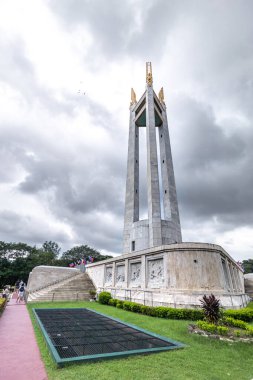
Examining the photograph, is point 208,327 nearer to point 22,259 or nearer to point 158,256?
point 158,256

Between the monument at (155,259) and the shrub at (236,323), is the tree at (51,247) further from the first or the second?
the shrub at (236,323)

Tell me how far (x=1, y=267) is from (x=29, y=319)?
43.4 m

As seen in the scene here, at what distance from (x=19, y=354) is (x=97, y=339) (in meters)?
2.28

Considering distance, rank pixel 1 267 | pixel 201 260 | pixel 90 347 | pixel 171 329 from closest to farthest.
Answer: pixel 90 347
pixel 171 329
pixel 201 260
pixel 1 267

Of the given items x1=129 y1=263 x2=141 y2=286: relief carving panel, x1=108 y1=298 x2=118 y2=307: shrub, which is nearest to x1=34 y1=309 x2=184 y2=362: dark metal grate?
x1=108 y1=298 x2=118 y2=307: shrub

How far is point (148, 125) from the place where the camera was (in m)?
27.9

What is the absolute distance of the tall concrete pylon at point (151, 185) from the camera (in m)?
23.7

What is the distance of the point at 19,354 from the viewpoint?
6070 mm

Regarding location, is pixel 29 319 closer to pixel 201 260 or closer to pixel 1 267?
pixel 201 260

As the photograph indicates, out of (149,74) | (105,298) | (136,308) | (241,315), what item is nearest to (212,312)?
(241,315)

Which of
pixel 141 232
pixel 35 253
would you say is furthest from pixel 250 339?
pixel 35 253

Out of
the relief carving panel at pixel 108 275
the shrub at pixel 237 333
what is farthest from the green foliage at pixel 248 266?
the shrub at pixel 237 333

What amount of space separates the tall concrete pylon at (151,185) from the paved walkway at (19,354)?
47.9 feet

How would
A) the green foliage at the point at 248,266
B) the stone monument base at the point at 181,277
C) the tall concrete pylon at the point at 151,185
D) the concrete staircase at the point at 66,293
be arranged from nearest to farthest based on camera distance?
1. the stone monument base at the point at 181,277
2. the concrete staircase at the point at 66,293
3. the tall concrete pylon at the point at 151,185
4. the green foliage at the point at 248,266
